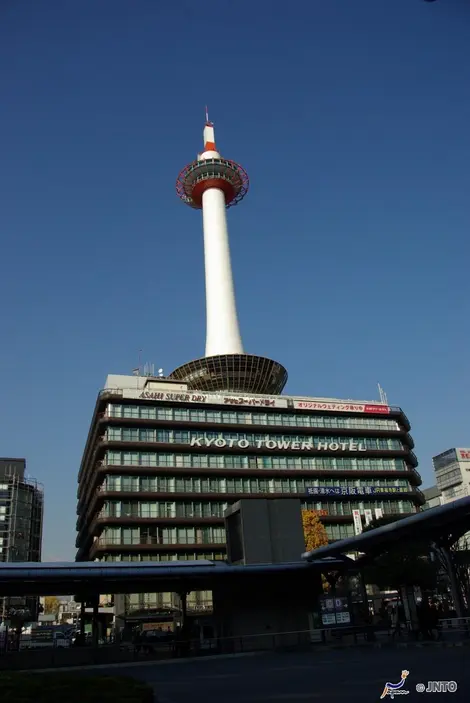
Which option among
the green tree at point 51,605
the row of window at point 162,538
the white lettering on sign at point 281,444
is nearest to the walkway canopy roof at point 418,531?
the row of window at point 162,538

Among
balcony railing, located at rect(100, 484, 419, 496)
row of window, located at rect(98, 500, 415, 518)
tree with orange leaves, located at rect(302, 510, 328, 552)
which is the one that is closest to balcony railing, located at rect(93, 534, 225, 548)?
row of window, located at rect(98, 500, 415, 518)

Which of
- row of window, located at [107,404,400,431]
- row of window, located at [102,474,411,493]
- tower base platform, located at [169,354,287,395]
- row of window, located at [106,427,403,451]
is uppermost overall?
tower base platform, located at [169,354,287,395]

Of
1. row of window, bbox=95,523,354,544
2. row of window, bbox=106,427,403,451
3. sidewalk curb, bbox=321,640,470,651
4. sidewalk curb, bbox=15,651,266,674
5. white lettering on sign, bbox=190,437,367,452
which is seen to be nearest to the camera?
sidewalk curb, bbox=321,640,470,651

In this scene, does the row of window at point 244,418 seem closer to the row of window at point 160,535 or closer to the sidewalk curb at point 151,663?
the row of window at point 160,535

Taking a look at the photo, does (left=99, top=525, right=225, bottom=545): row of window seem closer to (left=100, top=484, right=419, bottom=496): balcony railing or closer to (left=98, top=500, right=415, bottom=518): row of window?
(left=98, top=500, right=415, bottom=518): row of window

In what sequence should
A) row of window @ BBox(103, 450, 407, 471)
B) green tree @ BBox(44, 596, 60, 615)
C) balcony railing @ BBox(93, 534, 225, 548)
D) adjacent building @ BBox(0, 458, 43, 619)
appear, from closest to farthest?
balcony railing @ BBox(93, 534, 225, 548) < row of window @ BBox(103, 450, 407, 471) < adjacent building @ BBox(0, 458, 43, 619) < green tree @ BBox(44, 596, 60, 615)

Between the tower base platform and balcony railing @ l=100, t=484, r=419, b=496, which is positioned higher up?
the tower base platform

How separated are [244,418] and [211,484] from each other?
10.6 metres

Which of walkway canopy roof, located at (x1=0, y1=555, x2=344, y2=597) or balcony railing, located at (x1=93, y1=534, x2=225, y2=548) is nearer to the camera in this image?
walkway canopy roof, located at (x1=0, y1=555, x2=344, y2=597)

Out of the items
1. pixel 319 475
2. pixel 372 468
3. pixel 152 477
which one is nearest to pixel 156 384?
pixel 152 477

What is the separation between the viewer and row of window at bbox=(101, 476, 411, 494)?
75.7 meters

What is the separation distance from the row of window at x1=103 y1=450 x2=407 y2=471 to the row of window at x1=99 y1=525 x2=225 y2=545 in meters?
7.75

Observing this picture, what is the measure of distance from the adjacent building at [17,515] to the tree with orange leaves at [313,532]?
56.8 metres

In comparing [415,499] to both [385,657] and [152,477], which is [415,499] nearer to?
[152,477]
